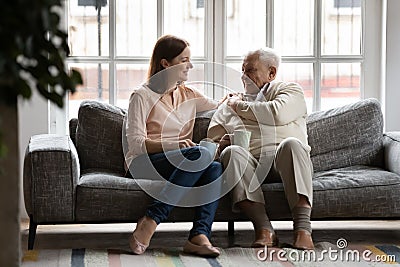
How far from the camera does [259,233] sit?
3852 mm

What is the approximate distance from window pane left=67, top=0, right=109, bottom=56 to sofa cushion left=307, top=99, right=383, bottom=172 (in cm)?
136

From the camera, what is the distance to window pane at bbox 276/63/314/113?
16.4ft

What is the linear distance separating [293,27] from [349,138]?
91 cm

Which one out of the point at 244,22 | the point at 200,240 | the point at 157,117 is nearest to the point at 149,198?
the point at 200,240

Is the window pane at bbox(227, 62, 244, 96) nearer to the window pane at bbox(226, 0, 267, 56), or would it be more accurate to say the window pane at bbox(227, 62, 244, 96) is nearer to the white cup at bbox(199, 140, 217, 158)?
the window pane at bbox(226, 0, 267, 56)

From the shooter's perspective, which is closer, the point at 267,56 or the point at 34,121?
the point at 267,56

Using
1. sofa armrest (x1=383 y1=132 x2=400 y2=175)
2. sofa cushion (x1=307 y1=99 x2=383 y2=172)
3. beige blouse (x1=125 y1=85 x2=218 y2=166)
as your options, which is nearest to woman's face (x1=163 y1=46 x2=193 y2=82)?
beige blouse (x1=125 y1=85 x2=218 y2=166)

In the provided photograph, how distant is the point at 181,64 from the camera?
4.05 meters

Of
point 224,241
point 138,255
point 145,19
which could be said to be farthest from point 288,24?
point 138,255

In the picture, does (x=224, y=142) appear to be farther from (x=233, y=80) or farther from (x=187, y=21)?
(x=187, y=21)

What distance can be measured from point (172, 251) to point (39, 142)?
849 millimetres

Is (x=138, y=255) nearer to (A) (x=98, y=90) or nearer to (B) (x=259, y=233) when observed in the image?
(B) (x=259, y=233)
